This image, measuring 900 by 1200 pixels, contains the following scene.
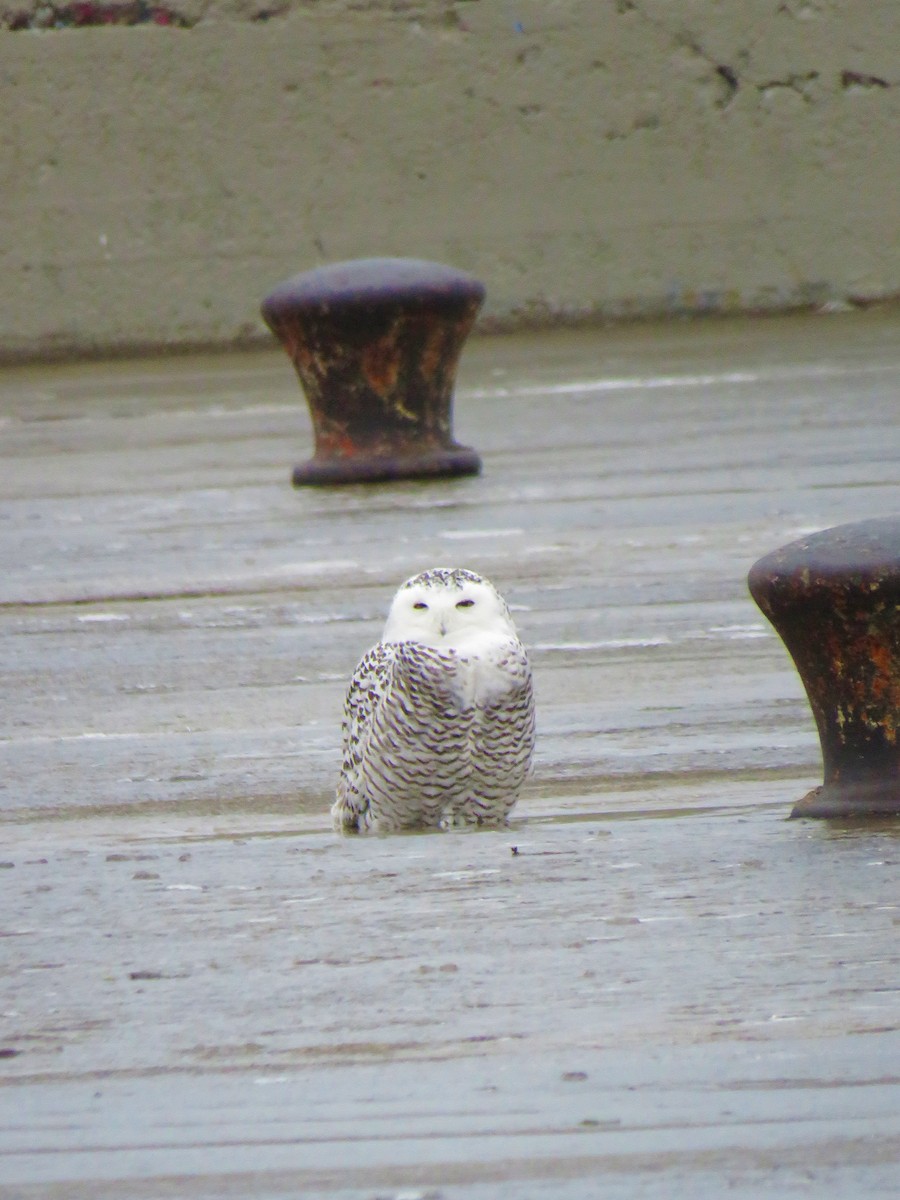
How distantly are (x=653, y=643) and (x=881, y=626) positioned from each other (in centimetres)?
194

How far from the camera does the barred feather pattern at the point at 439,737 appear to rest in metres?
3.41

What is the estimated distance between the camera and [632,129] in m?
13.2

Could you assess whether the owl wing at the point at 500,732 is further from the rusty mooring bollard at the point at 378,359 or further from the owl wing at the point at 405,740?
the rusty mooring bollard at the point at 378,359

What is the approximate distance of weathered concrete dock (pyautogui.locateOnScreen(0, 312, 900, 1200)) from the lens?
202cm

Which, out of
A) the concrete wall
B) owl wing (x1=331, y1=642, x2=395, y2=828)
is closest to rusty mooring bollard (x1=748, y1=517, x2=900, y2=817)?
owl wing (x1=331, y1=642, x2=395, y2=828)

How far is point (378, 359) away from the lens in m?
7.63

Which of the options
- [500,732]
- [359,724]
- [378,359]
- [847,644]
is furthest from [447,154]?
[847,644]

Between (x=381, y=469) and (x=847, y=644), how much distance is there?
186 inches

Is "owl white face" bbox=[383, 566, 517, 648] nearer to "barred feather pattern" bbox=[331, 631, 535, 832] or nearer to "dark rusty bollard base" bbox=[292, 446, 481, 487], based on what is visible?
"barred feather pattern" bbox=[331, 631, 535, 832]

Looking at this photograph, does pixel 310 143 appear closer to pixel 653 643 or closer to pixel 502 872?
pixel 653 643

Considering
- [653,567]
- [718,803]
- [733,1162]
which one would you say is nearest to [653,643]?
[653,567]

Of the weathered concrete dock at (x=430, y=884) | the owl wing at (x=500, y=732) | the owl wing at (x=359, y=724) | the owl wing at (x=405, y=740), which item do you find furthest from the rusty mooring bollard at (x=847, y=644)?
the owl wing at (x=359, y=724)

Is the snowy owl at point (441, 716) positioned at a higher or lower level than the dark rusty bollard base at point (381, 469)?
higher

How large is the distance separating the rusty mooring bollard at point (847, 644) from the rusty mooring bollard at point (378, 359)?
449 cm
